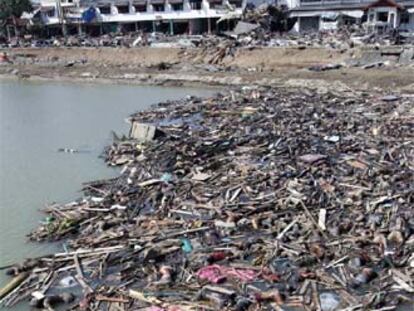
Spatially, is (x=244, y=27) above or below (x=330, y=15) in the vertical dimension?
below

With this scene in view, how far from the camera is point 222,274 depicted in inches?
376

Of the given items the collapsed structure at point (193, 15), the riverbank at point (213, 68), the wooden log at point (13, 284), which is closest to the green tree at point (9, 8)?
the collapsed structure at point (193, 15)

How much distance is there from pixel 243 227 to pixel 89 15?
62946mm

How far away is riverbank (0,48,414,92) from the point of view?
109 ft

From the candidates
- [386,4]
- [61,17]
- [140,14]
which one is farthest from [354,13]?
[61,17]

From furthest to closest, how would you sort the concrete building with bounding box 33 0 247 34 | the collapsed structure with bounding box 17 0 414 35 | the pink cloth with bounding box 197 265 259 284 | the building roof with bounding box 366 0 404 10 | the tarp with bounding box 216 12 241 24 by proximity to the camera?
1. the concrete building with bounding box 33 0 247 34
2. the tarp with bounding box 216 12 241 24
3. the collapsed structure with bounding box 17 0 414 35
4. the building roof with bounding box 366 0 404 10
5. the pink cloth with bounding box 197 265 259 284

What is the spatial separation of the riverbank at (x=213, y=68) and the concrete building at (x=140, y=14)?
1495 centimetres

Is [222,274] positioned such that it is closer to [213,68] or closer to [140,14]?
[213,68]

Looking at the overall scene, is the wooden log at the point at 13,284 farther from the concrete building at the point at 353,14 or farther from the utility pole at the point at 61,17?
the utility pole at the point at 61,17

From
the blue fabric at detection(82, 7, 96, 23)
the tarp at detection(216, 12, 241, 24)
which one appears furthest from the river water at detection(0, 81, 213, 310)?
the blue fabric at detection(82, 7, 96, 23)

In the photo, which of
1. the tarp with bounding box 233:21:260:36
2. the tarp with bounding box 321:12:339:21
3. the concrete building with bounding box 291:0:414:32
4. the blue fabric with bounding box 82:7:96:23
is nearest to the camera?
the concrete building with bounding box 291:0:414:32

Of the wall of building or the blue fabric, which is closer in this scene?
the wall of building

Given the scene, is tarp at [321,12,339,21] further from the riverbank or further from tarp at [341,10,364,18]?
the riverbank

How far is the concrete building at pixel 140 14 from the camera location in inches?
2421
